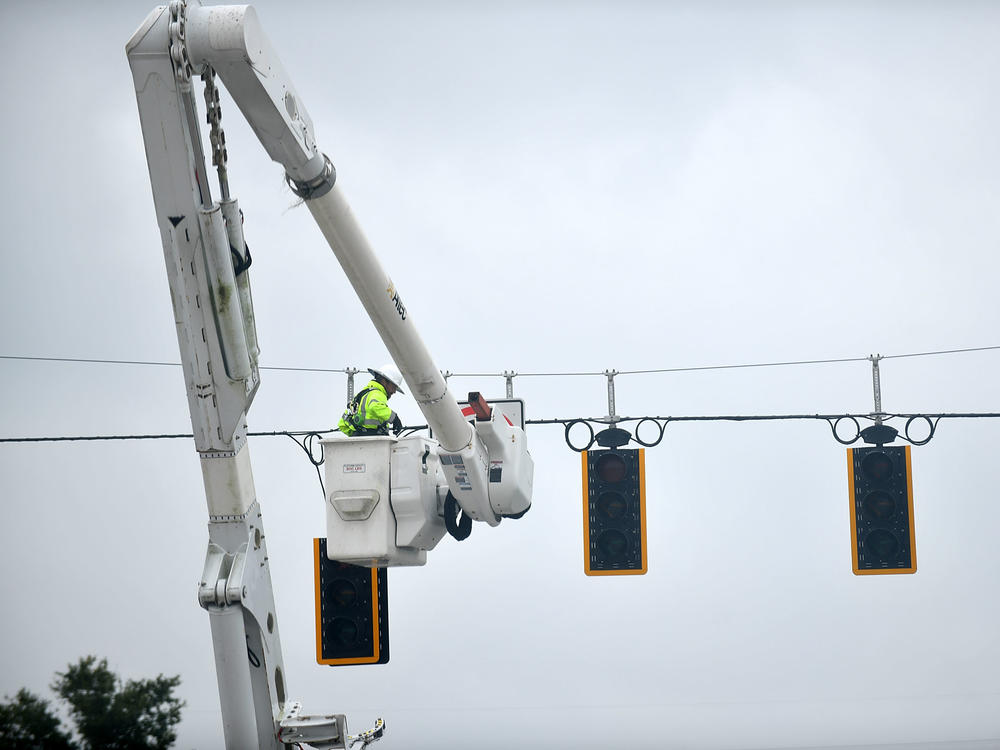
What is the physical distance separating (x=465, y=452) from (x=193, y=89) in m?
4.18

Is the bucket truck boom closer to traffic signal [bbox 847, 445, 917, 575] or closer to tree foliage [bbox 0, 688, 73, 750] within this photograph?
tree foliage [bbox 0, 688, 73, 750]

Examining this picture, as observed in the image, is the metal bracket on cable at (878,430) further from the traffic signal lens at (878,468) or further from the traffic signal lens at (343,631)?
the traffic signal lens at (343,631)

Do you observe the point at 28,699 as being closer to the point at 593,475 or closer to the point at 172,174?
the point at 172,174

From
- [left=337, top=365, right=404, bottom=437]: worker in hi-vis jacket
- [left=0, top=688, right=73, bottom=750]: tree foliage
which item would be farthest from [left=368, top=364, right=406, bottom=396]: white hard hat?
[left=0, top=688, right=73, bottom=750]: tree foliage

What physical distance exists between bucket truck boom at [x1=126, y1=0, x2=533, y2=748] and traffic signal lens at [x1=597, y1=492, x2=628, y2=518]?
10.2 ft

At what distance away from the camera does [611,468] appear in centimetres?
1339

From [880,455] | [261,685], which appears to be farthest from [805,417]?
[261,685]

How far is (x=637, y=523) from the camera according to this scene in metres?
13.2

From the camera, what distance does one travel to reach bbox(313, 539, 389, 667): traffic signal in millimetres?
12414

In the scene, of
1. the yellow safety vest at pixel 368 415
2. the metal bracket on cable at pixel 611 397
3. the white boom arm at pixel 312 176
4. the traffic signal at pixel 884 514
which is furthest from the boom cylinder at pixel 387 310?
the traffic signal at pixel 884 514

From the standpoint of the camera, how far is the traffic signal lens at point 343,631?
12.5m

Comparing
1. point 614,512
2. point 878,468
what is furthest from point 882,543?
point 614,512

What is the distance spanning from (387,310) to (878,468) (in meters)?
6.62

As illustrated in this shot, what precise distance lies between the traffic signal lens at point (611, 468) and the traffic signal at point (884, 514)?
2.40 m
